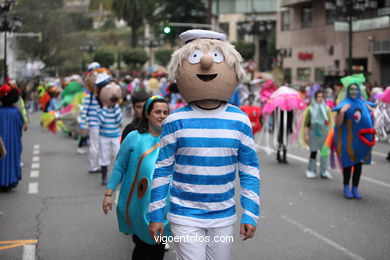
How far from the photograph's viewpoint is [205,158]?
3.66m

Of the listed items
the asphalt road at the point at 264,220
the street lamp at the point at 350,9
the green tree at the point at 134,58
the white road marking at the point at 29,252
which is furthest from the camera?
the green tree at the point at 134,58

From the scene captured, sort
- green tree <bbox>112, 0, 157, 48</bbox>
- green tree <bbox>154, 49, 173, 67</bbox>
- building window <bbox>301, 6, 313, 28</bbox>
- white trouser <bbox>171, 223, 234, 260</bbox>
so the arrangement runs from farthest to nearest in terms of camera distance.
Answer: green tree <bbox>154, 49, 173, 67</bbox> < green tree <bbox>112, 0, 157, 48</bbox> < building window <bbox>301, 6, 313, 28</bbox> < white trouser <bbox>171, 223, 234, 260</bbox>

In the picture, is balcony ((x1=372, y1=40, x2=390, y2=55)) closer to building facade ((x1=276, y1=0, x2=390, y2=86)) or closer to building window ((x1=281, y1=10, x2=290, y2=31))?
building facade ((x1=276, y1=0, x2=390, y2=86))

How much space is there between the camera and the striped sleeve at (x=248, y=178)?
3738 millimetres

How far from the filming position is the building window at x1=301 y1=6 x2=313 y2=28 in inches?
1752

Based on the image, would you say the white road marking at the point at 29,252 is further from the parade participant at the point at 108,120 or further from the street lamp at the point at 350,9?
A: the street lamp at the point at 350,9

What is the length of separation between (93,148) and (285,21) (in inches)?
1589

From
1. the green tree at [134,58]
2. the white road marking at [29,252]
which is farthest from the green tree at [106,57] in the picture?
the white road marking at [29,252]

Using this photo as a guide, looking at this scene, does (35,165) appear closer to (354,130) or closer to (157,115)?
(354,130)

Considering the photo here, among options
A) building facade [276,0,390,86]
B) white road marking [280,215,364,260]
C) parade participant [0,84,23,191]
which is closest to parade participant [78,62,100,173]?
parade participant [0,84,23,191]

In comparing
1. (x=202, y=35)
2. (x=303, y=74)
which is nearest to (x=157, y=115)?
(x=202, y=35)

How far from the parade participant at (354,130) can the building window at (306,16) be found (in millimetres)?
37076

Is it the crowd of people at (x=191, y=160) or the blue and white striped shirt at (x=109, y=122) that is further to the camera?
the blue and white striped shirt at (x=109, y=122)

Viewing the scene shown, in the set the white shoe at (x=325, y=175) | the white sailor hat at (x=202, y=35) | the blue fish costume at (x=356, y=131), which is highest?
the white sailor hat at (x=202, y=35)
